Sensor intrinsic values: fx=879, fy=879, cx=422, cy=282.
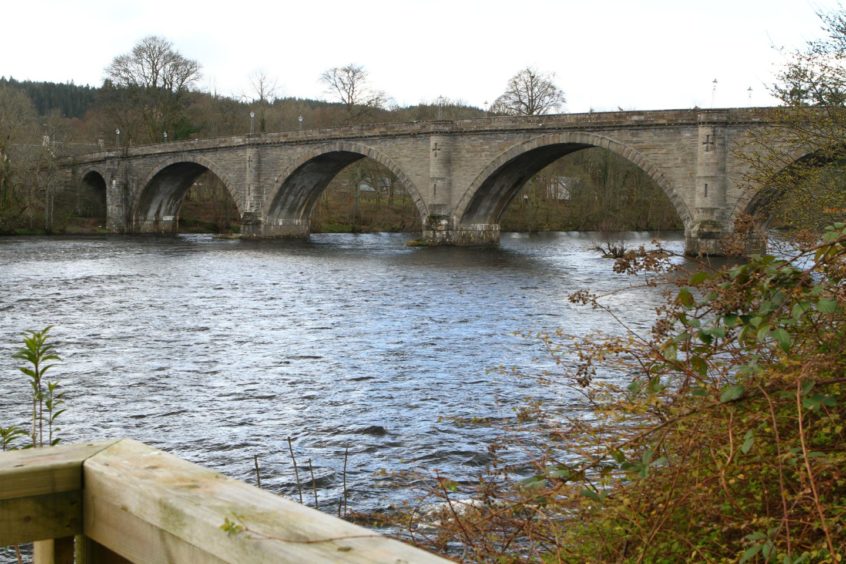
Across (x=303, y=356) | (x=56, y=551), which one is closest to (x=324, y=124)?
(x=303, y=356)

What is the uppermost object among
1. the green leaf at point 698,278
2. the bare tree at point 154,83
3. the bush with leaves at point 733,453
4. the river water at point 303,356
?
the bare tree at point 154,83

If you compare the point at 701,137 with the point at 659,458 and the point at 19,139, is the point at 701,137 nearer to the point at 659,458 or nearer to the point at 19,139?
the point at 659,458

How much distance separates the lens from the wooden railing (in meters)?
1.55

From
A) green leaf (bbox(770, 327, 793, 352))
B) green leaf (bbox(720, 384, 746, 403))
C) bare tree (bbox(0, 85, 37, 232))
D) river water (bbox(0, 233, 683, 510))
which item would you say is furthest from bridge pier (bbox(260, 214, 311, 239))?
green leaf (bbox(770, 327, 793, 352))

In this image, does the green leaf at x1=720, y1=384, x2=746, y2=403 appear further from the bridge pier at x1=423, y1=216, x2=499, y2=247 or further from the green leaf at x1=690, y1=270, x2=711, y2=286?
the bridge pier at x1=423, y1=216, x2=499, y2=247

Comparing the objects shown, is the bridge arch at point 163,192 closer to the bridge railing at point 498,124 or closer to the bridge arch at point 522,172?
the bridge railing at point 498,124

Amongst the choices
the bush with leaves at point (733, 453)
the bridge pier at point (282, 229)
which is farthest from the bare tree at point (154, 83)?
the bush with leaves at point (733, 453)

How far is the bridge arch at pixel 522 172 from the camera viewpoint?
32.9 metres

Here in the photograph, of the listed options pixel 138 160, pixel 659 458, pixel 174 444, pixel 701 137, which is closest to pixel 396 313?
pixel 174 444

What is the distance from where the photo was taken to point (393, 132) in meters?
40.1

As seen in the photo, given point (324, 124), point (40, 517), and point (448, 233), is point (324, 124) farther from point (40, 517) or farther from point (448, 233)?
point (40, 517)

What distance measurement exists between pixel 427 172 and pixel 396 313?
73.8 feet

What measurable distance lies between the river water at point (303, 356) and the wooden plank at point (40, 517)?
456 centimetres

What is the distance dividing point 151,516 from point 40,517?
30cm
